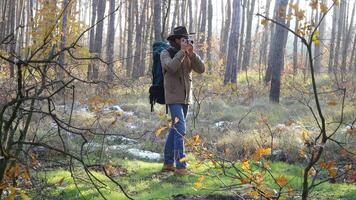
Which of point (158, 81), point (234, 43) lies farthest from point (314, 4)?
point (234, 43)

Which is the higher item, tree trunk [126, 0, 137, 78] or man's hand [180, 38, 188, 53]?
tree trunk [126, 0, 137, 78]

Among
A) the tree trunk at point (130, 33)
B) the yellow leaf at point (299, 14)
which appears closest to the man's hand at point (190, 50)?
the yellow leaf at point (299, 14)

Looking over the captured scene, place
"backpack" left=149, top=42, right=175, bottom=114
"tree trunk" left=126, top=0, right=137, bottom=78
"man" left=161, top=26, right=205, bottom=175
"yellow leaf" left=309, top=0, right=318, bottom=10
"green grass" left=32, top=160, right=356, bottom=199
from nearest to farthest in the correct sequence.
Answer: "yellow leaf" left=309, top=0, right=318, bottom=10
"green grass" left=32, top=160, right=356, bottom=199
"man" left=161, top=26, right=205, bottom=175
"backpack" left=149, top=42, right=175, bottom=114
"tree trunk" left=126, top=0, right=137, bottom=78

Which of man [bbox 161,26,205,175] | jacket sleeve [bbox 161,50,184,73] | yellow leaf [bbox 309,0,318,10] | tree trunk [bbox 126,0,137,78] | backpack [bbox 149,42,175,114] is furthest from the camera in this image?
tree trunk [bbox 126,0,137,78]

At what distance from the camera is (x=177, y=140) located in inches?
216

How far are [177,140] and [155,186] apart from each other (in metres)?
0.67

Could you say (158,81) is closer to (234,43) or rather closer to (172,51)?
(172,51)

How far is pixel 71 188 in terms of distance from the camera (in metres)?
4.87

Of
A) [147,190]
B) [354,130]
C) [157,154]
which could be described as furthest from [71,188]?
[354,130]

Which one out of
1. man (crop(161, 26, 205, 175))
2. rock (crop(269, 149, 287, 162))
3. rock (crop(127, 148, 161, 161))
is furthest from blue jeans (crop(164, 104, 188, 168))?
rock (crop(269, 149, 287, 162))

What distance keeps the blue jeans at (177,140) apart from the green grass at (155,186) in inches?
8.4

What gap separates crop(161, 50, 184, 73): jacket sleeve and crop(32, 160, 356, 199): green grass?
1.28 meters

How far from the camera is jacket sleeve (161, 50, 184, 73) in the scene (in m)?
5.22

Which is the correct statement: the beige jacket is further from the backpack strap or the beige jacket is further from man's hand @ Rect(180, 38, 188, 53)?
man's hand @ Rect(180, 38, 188, 53)
